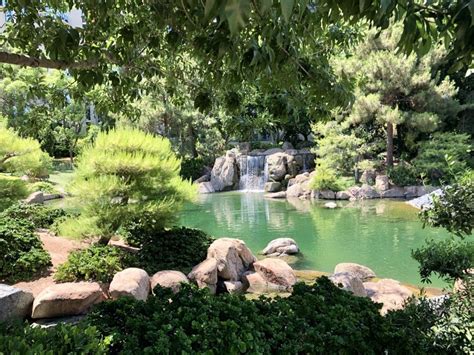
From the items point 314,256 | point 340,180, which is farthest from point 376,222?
point 340,180

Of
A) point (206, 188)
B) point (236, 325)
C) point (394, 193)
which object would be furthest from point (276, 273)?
point (206, 188)

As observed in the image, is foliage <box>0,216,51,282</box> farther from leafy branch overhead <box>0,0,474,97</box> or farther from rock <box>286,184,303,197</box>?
rock <box>286,184,303,197</box>

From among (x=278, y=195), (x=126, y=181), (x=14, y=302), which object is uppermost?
(x=126, y=181)

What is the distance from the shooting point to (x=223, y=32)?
1.92 m

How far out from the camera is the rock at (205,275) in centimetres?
618

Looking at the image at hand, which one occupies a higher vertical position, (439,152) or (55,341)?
(55,341)

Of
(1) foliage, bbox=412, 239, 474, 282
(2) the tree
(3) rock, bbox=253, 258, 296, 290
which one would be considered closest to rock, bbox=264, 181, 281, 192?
(2) the tree

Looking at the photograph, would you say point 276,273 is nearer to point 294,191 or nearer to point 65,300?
point 65,300

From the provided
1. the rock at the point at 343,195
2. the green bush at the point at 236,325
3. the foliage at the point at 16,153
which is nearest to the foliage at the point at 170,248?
the foliage at the point at 16,153

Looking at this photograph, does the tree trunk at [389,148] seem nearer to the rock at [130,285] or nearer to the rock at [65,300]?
the rock at [130,285]

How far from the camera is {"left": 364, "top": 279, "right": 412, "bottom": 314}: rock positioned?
18.8ft

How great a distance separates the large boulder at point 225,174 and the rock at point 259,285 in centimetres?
1425

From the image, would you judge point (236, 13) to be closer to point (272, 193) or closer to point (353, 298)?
point (353, 298)

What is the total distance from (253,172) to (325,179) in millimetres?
5916
